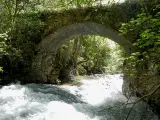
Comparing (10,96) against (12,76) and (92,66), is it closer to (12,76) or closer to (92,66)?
(12,76)

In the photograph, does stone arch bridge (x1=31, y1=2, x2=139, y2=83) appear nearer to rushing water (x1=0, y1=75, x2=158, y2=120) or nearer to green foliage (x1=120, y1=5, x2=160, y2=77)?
rushing water (x1=0, y1=75, x2=158, y2=120)

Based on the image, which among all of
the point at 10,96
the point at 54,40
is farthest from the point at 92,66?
the point at 10,96

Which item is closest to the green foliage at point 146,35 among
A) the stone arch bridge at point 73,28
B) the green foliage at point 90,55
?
the stone arch bridge at point 73,28

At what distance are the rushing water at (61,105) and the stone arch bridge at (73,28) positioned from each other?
5.37ft

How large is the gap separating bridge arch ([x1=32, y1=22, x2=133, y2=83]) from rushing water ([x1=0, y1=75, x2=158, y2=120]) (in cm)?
154

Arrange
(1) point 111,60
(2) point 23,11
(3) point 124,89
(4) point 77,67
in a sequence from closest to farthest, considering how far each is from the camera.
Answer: (3) point 124,89 → (2) point 23,11 → (4) point 77,67 → (1) point 111,60

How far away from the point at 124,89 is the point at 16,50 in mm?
4346

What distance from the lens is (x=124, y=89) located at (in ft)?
30.5

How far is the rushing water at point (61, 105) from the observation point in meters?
6.25

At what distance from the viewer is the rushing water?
625cm

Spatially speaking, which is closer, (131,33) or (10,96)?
(10,96)

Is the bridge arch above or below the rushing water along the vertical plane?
above

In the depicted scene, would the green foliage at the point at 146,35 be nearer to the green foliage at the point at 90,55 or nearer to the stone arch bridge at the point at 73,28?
the stone arch bridge at the point at 73,28

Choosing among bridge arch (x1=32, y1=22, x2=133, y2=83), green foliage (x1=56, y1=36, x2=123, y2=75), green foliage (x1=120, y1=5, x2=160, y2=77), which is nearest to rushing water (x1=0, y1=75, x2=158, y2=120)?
green foliage (x1=120, y1=5, x2=160, y2=77)
